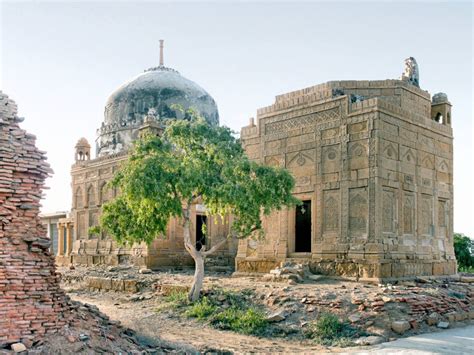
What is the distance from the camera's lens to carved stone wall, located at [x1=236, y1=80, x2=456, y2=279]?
15652mm

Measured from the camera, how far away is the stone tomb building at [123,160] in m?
23.0

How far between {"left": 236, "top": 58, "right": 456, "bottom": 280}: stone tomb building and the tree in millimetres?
2641

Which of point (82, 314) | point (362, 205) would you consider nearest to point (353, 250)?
point (362, 205)

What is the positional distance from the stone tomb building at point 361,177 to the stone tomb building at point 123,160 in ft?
17.0

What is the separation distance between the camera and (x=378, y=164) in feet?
51.0

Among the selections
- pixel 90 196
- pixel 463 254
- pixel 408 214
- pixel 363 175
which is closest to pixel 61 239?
pixel 90 196

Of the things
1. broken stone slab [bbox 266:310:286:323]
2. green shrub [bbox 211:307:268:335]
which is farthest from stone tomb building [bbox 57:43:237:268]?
broken stone slab [bbox 266:310:286:323]

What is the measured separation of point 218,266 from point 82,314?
1213 centimetres

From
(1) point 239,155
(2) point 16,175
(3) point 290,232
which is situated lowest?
(3) point 290,232

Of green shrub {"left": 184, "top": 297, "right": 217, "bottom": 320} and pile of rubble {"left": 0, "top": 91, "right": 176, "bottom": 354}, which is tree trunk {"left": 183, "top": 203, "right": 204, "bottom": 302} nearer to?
green shrub {"left": 184, "top": 297, "right": 217, "bottom": 320}

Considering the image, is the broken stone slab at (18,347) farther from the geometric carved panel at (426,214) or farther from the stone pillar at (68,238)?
the stone pillar at (68,238)

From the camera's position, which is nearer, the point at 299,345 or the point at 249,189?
the point at 299,345

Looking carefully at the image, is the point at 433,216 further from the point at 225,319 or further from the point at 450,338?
the point at 225,319

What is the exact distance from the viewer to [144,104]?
28.8 meters
